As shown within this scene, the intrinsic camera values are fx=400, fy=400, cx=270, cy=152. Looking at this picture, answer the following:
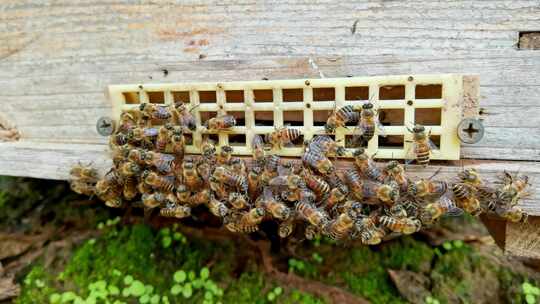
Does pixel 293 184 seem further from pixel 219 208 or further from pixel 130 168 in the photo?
pixel 130 168

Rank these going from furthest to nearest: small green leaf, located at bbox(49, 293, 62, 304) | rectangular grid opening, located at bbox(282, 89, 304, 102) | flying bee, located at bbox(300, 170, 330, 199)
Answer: small green leaf, located at bbox(49, 293, 62, 304) → rectangular grid opening, located at bbox(282, 89, 304, 102) → flying bee, located at bbox(300, 170, 330, 199)

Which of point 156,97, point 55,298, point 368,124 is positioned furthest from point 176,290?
point 368,124

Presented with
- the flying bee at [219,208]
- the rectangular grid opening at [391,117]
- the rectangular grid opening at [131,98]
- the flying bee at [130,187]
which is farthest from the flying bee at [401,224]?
the rectangular grid opening at [131,98]

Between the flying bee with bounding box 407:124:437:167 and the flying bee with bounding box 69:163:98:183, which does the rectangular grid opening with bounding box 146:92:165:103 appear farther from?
the flying bee with bounding box 407:124:437:167

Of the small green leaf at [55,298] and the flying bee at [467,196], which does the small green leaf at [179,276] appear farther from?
the flying bee at [467,196]

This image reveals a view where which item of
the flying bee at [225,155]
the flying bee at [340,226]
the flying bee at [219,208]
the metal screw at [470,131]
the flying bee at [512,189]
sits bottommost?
the flying bee at [340,226]

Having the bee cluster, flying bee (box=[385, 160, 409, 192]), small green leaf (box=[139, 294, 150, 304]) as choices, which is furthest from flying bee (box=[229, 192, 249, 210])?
small green leaf (box=[139, 294, 150, 304])
